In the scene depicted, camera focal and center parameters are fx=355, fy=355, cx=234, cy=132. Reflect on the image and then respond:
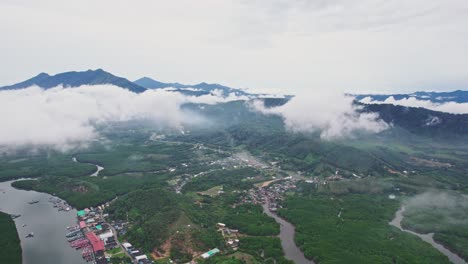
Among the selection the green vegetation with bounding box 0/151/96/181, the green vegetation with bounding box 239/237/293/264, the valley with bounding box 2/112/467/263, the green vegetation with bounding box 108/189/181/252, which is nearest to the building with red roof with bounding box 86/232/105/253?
the valley with bounding box 2/112/467/263

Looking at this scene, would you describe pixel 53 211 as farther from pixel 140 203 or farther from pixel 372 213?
pixel 372 213

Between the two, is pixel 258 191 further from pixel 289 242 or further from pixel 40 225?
pixel 40 225

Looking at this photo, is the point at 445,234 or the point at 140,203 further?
the point at 140,203

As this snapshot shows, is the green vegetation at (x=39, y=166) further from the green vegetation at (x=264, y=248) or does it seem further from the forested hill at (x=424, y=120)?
the forested hill at (x=424, y=120)

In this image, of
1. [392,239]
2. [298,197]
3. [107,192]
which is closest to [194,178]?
[107,192]

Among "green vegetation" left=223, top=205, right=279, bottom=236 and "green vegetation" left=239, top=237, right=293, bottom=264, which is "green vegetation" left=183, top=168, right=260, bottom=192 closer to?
"green vegetation" left=223, top=205, right=279, bottom=236

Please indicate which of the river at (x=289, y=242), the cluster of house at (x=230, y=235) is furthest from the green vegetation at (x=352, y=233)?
the cluster of house at (x=230, y=235)
